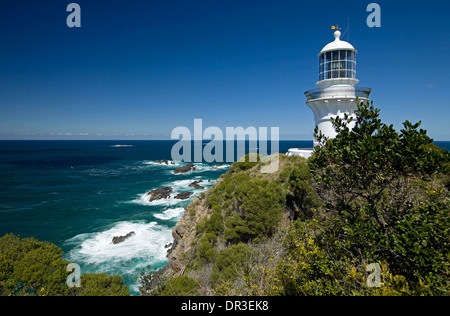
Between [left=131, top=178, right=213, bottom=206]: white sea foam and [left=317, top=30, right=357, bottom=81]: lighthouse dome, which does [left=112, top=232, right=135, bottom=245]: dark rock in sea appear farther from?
[left=317, top=30, right=357, bottom=81]: lighthouse dome

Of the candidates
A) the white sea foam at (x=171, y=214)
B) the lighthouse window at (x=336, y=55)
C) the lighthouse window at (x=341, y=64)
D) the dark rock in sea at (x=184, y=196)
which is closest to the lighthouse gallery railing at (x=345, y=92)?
the lighthouse window at (x=341, y=64)

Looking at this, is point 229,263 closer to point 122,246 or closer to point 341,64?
point 341,64

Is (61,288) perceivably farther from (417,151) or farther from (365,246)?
(417,151)

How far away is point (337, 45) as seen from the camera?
14.1m

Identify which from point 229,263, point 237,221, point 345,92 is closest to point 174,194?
point 237,221

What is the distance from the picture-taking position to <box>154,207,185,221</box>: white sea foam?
27.8 metres

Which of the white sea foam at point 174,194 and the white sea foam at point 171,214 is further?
the white sea foam at point 174,194

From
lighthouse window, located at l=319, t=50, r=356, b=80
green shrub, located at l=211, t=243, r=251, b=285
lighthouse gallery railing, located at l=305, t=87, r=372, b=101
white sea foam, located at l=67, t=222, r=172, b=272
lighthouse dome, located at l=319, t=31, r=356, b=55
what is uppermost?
lighthouse dome, located at l=319, t=31, r=356, b=55

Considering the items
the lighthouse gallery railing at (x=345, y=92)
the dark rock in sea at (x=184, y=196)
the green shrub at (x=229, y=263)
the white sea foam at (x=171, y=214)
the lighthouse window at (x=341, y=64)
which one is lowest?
the white sea foam at (x=171, y=214)

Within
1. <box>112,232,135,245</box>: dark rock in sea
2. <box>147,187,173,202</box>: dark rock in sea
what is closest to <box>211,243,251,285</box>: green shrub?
<box>112,232,135,245</box>: dark rock in sea

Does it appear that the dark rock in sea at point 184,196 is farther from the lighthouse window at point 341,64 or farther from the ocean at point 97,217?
the lighthouse window at point 341,64

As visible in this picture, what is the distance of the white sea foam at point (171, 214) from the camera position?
91.2 ft

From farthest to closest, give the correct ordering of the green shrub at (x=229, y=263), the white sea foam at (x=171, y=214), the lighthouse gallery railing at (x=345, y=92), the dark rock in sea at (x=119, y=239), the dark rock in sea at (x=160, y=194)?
1. the dark rock in sea at (x=160, y=194)
2. the white sea foam at (x=171, y=214)
3. the dark rock in sea at (x=119, y=239)
4. the lighthouse gallery railing at (x=345, y=92)
5. the green shrub at (x=229, y=263)

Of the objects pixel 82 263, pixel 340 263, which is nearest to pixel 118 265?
A: pixel 82 263
